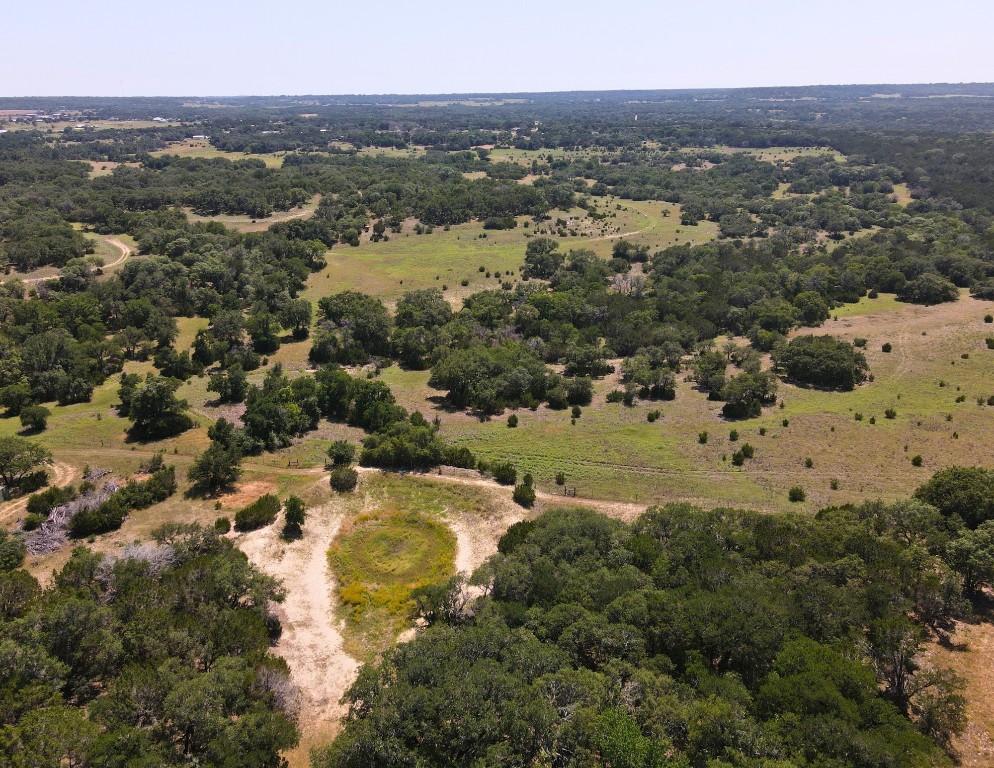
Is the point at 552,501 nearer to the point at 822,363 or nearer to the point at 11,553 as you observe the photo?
the point at 11,553

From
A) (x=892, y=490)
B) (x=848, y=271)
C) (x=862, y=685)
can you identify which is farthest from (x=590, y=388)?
(x=848, y=271)

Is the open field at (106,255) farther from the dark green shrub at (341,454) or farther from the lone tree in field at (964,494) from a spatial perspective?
the lone tree in field at (964,494)

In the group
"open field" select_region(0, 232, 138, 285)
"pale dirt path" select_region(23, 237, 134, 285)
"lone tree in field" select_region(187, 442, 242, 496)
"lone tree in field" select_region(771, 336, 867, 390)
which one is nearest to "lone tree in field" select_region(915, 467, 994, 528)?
"lone tree in field" select_region(771, 336, 867, 390)

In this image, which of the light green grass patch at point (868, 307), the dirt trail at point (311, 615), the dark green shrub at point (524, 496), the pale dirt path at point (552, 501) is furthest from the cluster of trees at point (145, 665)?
the light green grass patch at point (868, 307)

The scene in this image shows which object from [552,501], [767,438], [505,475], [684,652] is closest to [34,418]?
[505,475]

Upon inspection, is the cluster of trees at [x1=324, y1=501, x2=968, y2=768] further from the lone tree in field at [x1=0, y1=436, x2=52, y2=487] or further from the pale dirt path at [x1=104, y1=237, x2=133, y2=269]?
the pale dirt path at [x1=104, y1=237, x2=133, y2=269]

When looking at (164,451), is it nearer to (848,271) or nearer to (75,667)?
(75,667)
